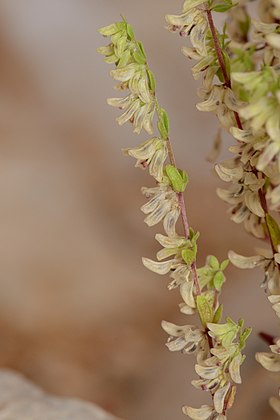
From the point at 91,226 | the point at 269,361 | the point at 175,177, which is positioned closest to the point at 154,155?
the point at 175,177

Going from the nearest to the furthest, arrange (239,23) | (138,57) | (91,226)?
(138,57)
(239,23)
(91,226)

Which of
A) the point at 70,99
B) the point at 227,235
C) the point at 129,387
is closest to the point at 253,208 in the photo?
the point at 129,387

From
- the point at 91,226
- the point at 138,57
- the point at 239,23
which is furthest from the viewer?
the point at 91,226

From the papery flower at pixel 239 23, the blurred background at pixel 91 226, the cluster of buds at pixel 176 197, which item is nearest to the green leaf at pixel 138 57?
the cluster of buds at pixel 176 197

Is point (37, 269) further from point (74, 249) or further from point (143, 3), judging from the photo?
point (143, 3)

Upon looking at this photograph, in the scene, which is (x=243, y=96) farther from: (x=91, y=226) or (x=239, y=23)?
(x=91, y=226)

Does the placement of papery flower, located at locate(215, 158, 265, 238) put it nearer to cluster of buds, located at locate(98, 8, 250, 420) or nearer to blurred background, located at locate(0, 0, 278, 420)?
cluster of buds, located at locate(98, 8, 250, 420)
